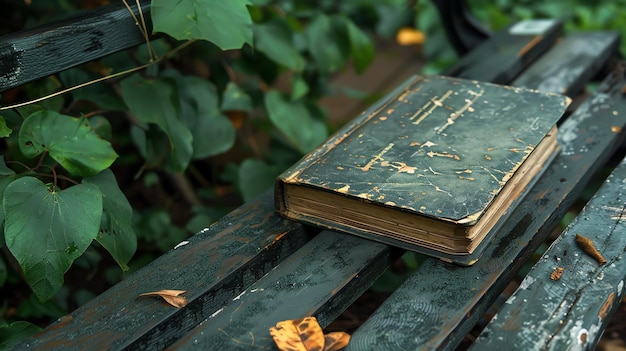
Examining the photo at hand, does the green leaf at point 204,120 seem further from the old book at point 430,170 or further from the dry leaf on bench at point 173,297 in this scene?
the dry leaf on bench at point 173,297

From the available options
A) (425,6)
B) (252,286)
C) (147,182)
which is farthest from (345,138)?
(425,6)

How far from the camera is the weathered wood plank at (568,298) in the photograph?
38.3 inches

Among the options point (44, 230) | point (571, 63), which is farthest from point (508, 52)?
point (44, 230)

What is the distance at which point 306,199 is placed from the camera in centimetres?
122

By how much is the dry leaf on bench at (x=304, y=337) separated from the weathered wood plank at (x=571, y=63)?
3.23 feet

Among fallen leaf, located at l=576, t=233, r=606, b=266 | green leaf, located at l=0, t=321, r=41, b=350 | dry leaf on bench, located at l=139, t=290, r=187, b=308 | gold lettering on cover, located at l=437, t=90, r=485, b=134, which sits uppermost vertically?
gold lettering on cover, located at l=437, t=90, r=485, b=134

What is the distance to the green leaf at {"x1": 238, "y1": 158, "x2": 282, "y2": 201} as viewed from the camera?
1796 millimetres

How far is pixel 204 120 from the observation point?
1798 mm

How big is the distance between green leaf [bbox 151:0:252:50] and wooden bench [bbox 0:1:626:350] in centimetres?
8

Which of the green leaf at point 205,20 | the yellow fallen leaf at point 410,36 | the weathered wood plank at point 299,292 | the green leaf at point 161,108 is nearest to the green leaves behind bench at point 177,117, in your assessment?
the green leaf at point 161,108

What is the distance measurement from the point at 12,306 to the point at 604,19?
2254 millimetres

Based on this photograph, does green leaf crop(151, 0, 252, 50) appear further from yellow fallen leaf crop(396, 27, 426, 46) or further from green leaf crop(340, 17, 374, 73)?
yellow fallen leaf crop(396, 27, 426, 46)

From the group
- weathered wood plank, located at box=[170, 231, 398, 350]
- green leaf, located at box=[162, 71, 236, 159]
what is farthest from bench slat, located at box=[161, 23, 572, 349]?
green leaf, located at box=[162, 71, 236, 159]

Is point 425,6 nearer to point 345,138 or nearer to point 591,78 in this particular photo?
point 591,78
